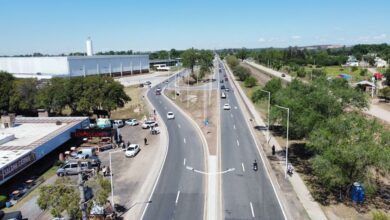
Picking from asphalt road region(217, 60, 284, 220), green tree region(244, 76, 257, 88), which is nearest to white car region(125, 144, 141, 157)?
asphalt road region(217, 60, 284, 220)

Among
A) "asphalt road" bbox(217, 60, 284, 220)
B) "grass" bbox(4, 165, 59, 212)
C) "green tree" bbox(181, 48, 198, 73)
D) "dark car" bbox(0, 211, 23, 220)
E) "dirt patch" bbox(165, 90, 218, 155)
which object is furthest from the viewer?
"green tree" bbox(181, 48, 198, 73)

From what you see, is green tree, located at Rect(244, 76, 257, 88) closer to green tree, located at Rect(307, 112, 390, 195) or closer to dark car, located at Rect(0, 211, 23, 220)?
green tree, located at Rect(307, 112, 390, 195)

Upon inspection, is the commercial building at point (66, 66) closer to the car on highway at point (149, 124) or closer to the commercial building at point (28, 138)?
the commercial building at point (28, 138)

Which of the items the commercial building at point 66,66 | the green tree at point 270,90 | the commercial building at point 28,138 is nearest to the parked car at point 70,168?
the commercial building at point 28,138

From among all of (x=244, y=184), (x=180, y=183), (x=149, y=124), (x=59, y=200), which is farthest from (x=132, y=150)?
(x=59, y=200)

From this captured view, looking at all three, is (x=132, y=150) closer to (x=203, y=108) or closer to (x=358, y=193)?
(x=358, y=193)

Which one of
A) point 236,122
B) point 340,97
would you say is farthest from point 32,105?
point 340,97
